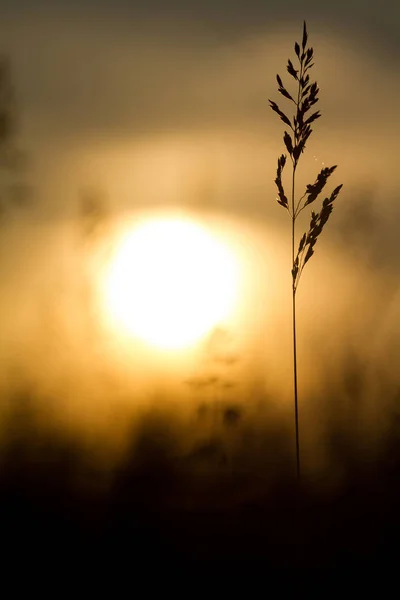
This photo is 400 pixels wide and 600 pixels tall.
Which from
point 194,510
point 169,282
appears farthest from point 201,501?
point 169,282

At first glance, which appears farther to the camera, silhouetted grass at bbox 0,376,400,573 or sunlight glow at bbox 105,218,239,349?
sunlight glow at bbox 105,218,239,349

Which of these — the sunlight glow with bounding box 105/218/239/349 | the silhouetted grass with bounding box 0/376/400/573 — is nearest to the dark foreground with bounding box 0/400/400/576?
the silhouetted grass with bounding box 0/376/400/573

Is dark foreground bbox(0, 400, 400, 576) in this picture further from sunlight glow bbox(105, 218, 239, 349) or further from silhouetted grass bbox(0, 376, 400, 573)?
sunlight glow bbox(105, 218, 239, 349)

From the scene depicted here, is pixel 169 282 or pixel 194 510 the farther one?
pixel 169 282

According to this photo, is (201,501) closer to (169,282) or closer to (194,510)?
(194,510)

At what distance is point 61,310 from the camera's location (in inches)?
117

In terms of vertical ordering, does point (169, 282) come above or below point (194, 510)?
above

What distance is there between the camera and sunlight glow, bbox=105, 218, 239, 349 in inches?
120

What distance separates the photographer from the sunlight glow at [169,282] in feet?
9.98

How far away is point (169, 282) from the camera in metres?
3.19

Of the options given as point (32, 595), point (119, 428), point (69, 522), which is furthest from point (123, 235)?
point (32, 595)

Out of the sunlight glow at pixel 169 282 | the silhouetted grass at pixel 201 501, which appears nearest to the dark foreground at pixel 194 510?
the silhouetted grass at pixel 201 501

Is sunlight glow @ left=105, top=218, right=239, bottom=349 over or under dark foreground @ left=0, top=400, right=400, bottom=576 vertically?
over

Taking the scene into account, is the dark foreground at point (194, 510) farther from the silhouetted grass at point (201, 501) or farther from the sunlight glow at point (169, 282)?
the sunlight glow at point (169, 282)
